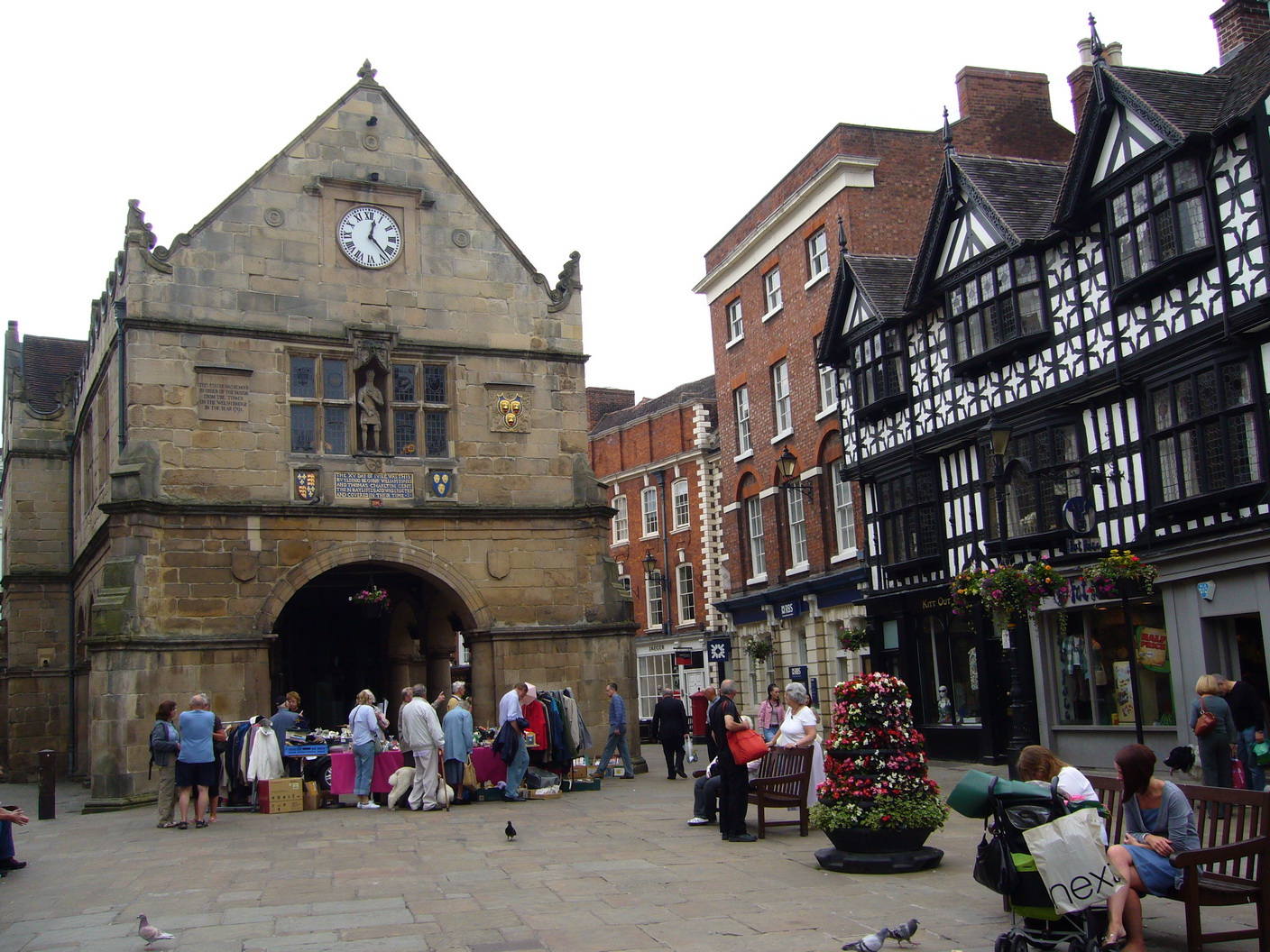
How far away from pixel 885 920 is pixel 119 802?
13771mm

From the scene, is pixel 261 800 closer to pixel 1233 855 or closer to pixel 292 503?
pixel 292 503

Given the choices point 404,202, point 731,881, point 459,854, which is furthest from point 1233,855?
point 404,202

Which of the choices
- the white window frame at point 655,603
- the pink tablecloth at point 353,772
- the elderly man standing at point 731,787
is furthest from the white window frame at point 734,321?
the elderly man standing at point 731,787

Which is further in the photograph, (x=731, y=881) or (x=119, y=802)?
(x=119, y=802)

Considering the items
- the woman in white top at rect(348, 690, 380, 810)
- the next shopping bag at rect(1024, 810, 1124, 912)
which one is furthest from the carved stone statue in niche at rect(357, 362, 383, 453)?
the next shopping bag at rect(1024, 810, 1124, 912)

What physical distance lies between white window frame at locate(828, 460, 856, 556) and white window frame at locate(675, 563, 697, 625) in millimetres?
14421

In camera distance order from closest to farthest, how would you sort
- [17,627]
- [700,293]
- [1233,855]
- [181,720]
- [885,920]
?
[1233,855] < [885,920] < [181,720] < [17,627] < [700,293]

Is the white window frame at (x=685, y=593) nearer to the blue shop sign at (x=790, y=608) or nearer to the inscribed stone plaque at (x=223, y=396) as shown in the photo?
the blue shop sign at (x=790, y=608)

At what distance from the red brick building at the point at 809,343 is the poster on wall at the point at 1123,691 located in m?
8.00

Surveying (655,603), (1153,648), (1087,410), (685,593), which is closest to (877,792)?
(1153,648)

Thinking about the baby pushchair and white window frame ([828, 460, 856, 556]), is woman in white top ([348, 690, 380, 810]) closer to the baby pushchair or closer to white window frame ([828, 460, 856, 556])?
the baby pushchair

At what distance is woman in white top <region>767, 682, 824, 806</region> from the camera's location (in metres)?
12.7

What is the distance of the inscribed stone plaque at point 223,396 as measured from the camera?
19438mm

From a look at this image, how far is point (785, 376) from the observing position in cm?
3083
